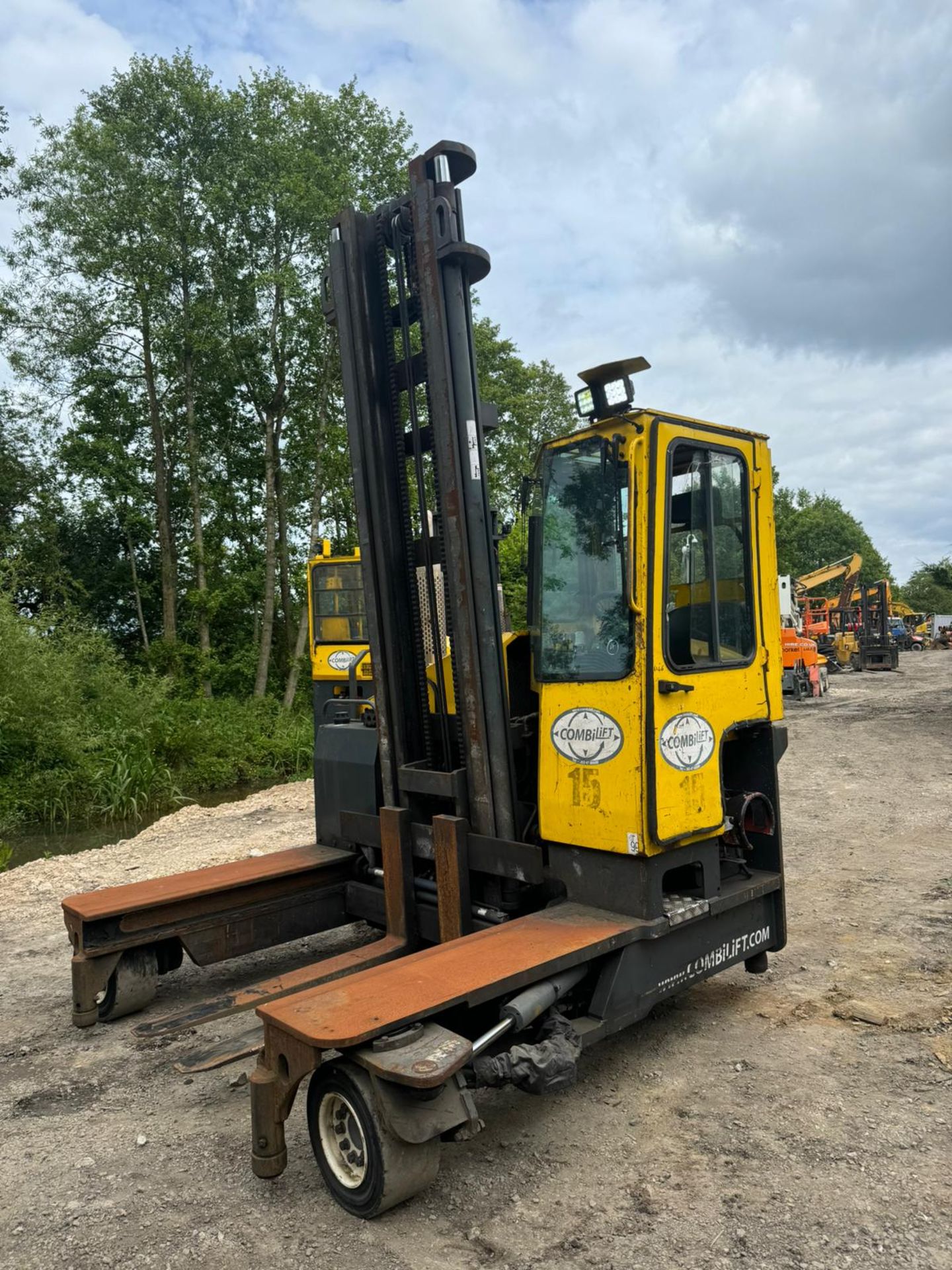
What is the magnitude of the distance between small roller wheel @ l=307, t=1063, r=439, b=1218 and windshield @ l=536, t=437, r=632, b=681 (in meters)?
1.77

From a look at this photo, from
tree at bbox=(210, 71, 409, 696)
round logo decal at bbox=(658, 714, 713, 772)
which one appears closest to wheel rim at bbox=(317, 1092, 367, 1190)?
round logo decal at bbox=(658, 714, 713, 772)

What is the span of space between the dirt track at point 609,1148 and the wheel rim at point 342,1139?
126 mm

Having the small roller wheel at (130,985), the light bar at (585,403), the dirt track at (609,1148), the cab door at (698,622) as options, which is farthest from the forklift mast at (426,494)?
the small roller wheel at (130,985)

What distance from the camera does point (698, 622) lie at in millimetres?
3975

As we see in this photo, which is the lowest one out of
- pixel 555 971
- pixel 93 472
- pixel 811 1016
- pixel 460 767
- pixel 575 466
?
pixel 811 1016

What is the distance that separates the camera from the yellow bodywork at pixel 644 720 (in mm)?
3621

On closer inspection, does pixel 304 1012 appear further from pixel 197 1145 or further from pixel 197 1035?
pixel 197 1035

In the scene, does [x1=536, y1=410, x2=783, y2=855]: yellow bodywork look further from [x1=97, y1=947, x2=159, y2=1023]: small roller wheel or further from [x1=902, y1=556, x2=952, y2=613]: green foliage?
[x1=902, y1=556, x2=952, y2=613]: green foliage

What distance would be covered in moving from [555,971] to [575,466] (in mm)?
2045

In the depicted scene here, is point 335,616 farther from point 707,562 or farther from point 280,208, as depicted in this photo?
point 280,208

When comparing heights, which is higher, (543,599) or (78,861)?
(543,599)

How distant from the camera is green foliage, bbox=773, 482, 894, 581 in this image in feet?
199

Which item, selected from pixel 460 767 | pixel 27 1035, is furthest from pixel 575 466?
pixel 27 1035

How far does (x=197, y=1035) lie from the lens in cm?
446
